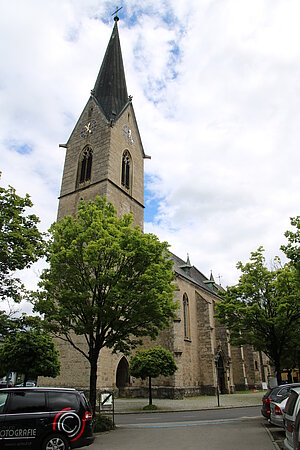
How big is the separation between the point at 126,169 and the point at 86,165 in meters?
3.86

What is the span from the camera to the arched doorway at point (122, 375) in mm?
27402

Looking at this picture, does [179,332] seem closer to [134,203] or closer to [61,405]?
[134,203]

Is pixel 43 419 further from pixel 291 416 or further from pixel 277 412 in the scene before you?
pixel 277 412

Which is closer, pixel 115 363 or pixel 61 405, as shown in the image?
pixel 61 405

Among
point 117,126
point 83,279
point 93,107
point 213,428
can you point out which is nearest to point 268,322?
point 213,428

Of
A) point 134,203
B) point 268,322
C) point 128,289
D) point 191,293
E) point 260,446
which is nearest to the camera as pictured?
point 260,446

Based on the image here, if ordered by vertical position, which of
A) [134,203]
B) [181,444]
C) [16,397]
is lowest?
[181,444]

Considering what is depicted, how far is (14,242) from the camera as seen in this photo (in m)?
11.0

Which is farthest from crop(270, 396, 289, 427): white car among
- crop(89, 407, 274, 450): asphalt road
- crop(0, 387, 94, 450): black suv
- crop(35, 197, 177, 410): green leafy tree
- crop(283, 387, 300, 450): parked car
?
crop(0, 387, 94, 450): black suv

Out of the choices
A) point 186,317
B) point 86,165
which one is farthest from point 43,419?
point 86,165

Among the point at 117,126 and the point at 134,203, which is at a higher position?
the point at 117,126

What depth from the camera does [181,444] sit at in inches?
366

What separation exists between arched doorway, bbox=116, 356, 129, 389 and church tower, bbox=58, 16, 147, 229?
12216mm

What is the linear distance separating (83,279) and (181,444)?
22.1ft
